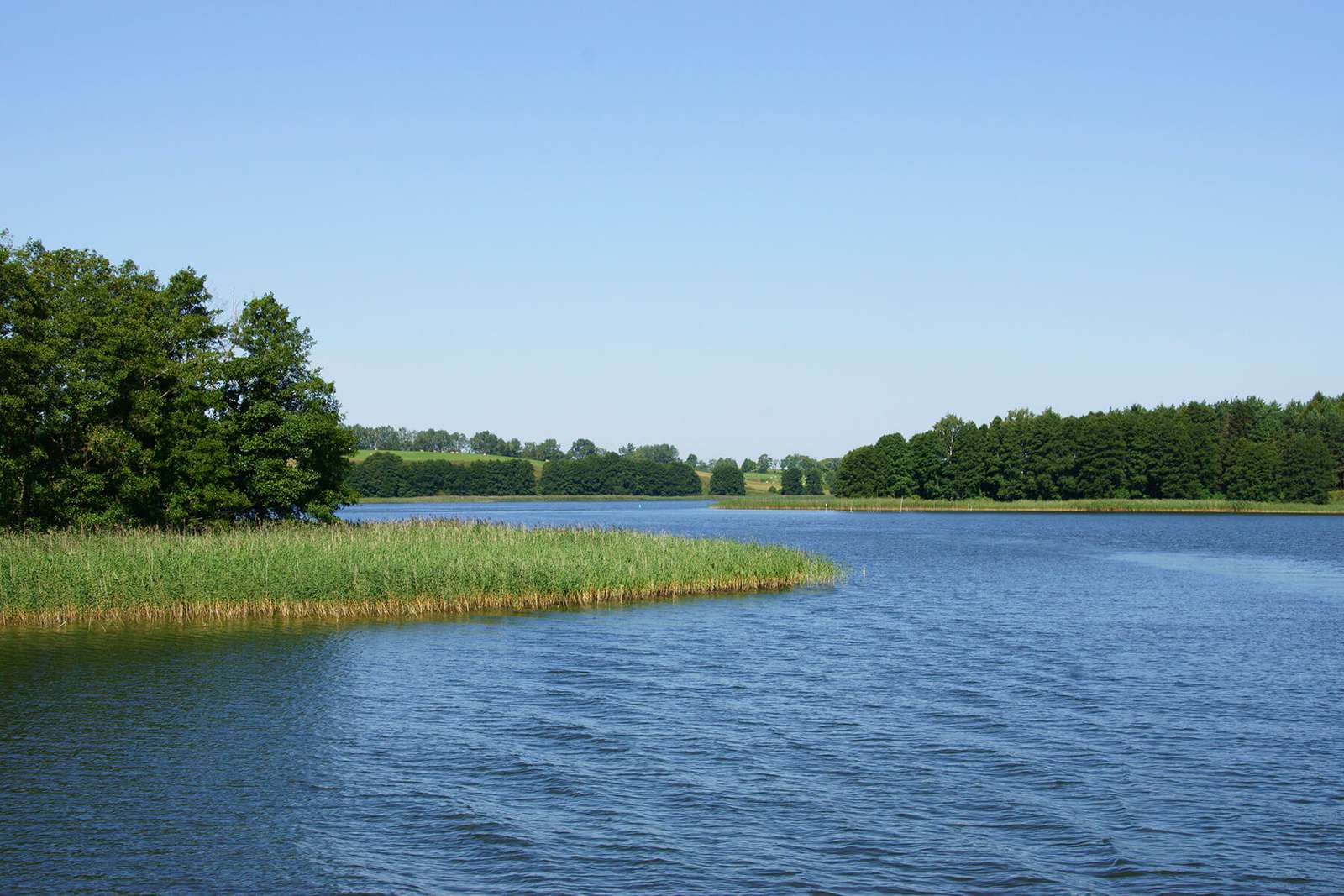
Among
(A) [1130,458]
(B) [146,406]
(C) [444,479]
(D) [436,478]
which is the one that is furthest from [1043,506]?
(B) [146,406]

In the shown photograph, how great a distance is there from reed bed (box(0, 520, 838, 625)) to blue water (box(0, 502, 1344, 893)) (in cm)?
124

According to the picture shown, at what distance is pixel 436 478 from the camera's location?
7151 inches

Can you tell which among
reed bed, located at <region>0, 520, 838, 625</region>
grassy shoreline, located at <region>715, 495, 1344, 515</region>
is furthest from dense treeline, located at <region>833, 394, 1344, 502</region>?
reed bed, located at <region>0, 520, 838, 625</region>

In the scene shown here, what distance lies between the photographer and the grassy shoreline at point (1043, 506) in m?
118

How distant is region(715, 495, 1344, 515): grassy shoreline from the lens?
388ft

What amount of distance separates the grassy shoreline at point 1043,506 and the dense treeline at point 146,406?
96.8 metres

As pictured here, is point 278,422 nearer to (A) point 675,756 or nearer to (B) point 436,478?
(A) point 675,756

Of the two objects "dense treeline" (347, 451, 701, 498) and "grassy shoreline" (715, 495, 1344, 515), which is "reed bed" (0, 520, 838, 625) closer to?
"grassy shoreline" (715, 495, 1344, 515)

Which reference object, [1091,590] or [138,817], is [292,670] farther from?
[1091,590]

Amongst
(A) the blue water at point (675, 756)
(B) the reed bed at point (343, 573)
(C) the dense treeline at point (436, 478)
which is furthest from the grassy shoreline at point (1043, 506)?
(A) the blue water at point (675, 756)

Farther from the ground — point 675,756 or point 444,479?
point 444,479

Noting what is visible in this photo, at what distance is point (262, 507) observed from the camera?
46.0 m

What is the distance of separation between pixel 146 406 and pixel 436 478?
465 ft

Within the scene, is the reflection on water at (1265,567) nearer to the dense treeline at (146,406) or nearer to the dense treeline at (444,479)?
the dense treeline at (146,406)
